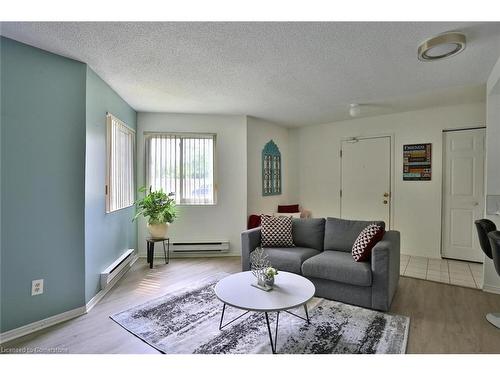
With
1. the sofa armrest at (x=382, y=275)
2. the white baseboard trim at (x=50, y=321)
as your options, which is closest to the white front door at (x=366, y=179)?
the sofa armrest at (x=382, y=275)

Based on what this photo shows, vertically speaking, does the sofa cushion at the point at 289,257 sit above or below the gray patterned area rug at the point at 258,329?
above

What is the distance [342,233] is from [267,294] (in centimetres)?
148

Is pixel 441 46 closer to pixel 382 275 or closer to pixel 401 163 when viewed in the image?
pixel 382 275

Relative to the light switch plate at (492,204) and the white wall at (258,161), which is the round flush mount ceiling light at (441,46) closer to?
the light switch plate at (492,204)

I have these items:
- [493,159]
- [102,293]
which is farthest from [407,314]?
[102,293]

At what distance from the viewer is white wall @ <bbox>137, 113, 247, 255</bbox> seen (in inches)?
167

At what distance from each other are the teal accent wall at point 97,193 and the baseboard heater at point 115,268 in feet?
0.17

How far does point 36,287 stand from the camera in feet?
7.16

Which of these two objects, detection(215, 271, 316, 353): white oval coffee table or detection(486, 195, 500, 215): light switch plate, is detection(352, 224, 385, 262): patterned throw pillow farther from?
detection(486, 195, 500, 215): light switch plate

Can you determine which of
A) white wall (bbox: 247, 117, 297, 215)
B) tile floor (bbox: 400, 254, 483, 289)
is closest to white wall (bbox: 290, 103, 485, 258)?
tile floor (bbox: 400, 254, 483, 289)

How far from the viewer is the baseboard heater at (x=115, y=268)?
9.11 feet

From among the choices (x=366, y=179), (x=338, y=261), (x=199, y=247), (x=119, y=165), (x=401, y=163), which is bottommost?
(x=199, y=247)

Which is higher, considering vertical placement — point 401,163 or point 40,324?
point 401,163
